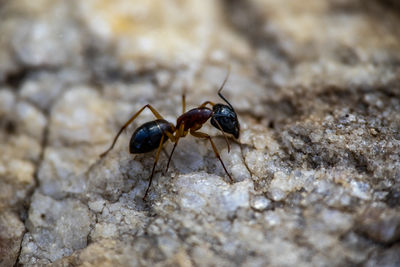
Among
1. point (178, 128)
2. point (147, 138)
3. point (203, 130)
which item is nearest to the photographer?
point (147, 138)

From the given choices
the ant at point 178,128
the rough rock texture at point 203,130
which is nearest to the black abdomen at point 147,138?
the ant at point 178,128

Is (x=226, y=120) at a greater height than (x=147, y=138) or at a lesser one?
greater

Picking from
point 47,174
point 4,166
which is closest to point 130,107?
point 47,174

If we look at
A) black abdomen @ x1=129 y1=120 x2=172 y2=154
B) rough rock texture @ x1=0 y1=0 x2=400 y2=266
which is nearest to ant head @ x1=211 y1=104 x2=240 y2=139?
rough rock texture @ x1=0 y1=0 x2=400 y2=266

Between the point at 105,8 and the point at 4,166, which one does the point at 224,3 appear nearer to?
the point at 105,8

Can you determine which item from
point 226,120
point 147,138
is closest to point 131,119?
point 147,138

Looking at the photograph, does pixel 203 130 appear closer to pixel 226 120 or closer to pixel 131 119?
pixel 226 120

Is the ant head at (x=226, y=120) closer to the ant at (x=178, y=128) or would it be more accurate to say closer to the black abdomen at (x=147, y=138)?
the ant at (x=178, y=128)
